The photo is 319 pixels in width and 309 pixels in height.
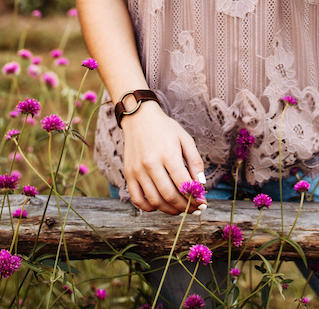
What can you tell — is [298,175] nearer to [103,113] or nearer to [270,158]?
[270,158]

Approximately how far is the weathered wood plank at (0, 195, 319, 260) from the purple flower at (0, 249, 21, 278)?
0.33 feet

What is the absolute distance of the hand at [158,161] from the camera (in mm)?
409

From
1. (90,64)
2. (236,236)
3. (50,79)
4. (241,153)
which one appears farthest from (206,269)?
(50,79)

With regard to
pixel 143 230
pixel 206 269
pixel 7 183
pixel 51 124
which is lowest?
pixel 206 269

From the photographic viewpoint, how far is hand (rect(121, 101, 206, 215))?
409 mm

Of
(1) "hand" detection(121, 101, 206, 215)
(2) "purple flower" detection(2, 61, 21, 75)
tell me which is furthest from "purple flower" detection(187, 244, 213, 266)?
(2) "purple flower" detection(2, 61, 21, 75)

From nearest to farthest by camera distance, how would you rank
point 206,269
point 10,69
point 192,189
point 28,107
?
point 192,189, point 28,107, point 206,269, point 10,69

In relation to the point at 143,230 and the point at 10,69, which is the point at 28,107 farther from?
the point at 10,69

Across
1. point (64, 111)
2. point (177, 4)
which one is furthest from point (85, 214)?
point (64, 111)

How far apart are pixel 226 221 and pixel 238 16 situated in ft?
1.39

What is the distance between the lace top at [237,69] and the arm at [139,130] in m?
0.08

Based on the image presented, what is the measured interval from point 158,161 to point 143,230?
0.72 ft

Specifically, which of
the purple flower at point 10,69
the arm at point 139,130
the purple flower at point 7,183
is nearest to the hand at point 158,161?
the arm at point 139,130

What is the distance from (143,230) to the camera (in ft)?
1.88
